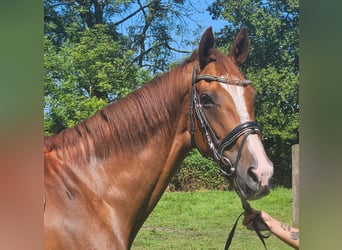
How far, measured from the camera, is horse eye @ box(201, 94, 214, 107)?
1701mm

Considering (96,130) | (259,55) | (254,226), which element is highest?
(259,55)

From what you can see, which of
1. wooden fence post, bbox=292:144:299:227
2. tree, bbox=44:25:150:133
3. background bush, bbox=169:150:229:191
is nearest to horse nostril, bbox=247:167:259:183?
wooden fence post, bbox=292:144:299:227

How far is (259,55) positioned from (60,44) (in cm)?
148

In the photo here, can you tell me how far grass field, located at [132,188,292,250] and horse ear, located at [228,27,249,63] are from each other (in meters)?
1.29

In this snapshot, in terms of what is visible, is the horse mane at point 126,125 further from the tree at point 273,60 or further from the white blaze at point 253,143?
the tree at point 273,60

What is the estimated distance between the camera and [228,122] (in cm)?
166

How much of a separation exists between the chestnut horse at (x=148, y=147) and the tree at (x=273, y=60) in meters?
1.00

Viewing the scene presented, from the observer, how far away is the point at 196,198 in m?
3.04

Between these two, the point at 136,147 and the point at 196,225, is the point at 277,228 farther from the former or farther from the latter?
the point at 196,225

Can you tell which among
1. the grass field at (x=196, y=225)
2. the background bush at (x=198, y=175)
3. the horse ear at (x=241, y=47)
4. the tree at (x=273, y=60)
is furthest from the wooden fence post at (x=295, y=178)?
the horse ear at (x=241, y=47)

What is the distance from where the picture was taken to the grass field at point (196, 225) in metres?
2.92

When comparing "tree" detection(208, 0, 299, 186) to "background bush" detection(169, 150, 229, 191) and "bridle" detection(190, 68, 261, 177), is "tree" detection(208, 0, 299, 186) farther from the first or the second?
"bridle" detection(190, 68, 261, 177)
